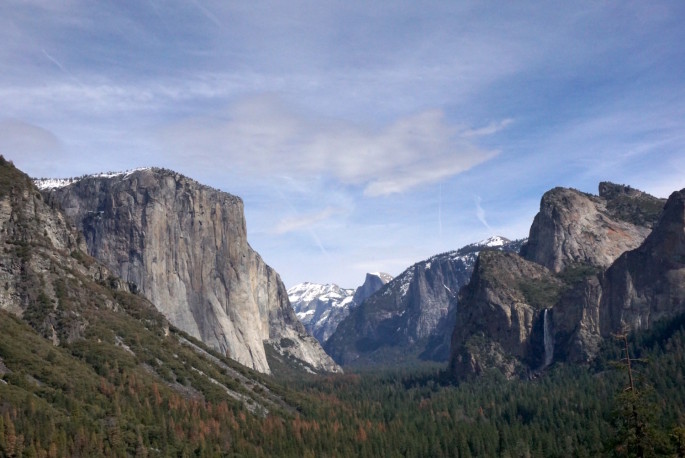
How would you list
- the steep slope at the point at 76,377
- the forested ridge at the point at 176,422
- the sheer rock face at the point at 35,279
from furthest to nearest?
the sheer rock face at the point at 35,279 → the forested ridge at the point at 176,422 → the steep slope at the point at 76,377

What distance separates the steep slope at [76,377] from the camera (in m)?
122

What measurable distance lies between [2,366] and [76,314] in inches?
1754

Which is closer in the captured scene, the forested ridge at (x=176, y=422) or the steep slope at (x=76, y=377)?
the steep slope at (x=76, y=377)

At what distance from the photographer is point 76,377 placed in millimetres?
149000

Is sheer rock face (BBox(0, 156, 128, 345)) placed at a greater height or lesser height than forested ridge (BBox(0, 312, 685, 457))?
greater

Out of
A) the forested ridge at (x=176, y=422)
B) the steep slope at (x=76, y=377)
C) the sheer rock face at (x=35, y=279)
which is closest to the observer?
the steep slope at (x=76, y=377)

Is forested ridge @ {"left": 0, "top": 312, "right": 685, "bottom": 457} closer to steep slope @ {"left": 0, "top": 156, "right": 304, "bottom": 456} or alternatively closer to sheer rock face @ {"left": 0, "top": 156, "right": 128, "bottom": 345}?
steep slope @ {"left": 0, "top": 156, "right": 304, "bottom": 456}

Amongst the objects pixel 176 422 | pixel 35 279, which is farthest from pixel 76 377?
pixel 35 279

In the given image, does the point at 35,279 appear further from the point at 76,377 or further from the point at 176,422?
the point at 176,422

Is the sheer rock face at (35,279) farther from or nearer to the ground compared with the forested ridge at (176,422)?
farther from the ground

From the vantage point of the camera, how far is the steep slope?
402 ft

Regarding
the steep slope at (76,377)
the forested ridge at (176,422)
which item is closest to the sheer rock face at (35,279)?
the steep slope at (76,377)

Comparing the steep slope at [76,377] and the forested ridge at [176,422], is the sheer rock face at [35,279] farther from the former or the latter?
the forested ridge at [176,422]

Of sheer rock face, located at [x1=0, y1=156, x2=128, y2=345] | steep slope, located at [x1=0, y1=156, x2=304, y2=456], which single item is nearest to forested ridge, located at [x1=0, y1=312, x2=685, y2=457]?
steep slope, located at [x1=0, y1=156, x2=304, y2=456]
